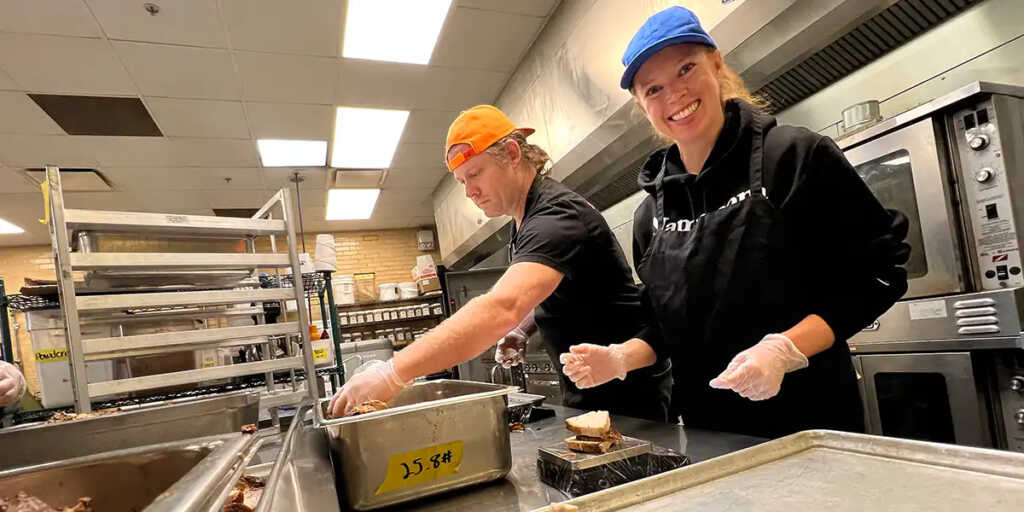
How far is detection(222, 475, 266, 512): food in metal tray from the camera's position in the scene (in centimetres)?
80

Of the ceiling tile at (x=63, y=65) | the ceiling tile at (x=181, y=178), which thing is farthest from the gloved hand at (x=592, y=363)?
the ceiling tile at (x=181, y=178)

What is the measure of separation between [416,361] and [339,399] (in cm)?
19

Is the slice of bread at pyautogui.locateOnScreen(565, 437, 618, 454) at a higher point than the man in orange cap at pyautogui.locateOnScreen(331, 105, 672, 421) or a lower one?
lower

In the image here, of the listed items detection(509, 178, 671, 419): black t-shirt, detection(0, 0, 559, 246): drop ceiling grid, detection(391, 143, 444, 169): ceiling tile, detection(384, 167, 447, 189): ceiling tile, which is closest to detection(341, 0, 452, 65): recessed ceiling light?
detection(0, 0, 559, 246): drop ceiling grid

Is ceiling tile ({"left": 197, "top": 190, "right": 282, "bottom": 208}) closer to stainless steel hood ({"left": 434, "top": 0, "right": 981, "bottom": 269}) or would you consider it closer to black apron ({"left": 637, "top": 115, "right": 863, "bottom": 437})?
stainless steel hood ({"left": 434, "top": 0, "right": 981, "bottom": 269})

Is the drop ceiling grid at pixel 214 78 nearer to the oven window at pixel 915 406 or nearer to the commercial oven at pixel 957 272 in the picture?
the commercial oven at pixel 957 272

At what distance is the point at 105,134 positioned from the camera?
431 centimetres

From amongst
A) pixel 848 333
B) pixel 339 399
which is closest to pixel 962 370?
pixel 848 333

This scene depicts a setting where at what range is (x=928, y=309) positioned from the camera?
6.44 ft

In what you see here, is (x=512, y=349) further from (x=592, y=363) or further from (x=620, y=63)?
(x=620, y=63)

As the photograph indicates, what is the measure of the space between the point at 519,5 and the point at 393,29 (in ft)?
2.78

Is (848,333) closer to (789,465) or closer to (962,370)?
(789,465)

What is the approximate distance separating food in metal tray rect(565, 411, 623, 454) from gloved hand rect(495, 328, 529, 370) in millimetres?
1149

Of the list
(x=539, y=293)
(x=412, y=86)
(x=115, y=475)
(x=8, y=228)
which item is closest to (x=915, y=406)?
(x=539, y=293)
